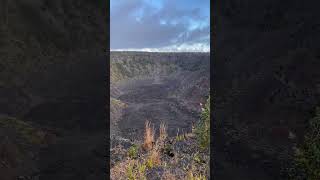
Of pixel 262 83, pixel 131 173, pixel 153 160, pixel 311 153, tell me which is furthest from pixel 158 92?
pixel 311 153

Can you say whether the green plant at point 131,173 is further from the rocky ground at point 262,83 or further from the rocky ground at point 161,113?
the rocky ground at point 262,83

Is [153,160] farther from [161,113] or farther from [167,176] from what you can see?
[161,113]

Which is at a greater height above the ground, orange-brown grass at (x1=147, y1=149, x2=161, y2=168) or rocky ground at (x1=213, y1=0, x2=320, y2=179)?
rocky ground at (x1=213, y1=0, x2=320, y2=179)

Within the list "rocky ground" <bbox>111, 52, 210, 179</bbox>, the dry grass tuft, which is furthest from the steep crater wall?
the dry grass tuft
